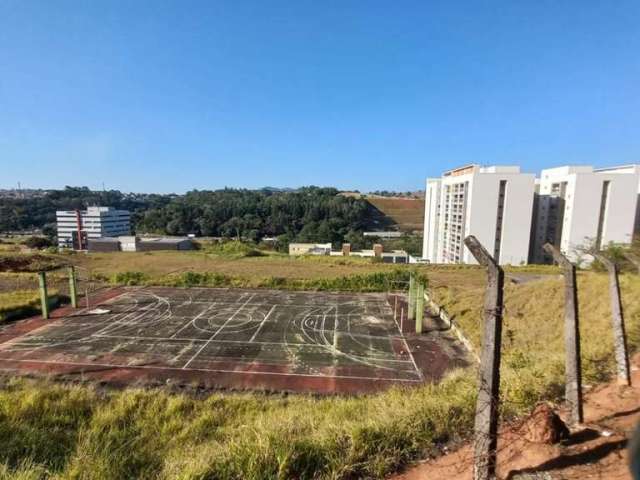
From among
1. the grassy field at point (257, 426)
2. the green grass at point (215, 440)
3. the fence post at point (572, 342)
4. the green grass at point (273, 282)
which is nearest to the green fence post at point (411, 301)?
the grassy field at point (257, 426)

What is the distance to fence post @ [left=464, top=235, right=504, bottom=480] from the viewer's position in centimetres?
286

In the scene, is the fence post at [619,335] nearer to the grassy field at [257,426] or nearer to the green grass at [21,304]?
the grassy field at [257,426]

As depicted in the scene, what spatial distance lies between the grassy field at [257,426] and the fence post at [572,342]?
0.70 metres

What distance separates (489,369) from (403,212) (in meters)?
101

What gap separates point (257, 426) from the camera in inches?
190

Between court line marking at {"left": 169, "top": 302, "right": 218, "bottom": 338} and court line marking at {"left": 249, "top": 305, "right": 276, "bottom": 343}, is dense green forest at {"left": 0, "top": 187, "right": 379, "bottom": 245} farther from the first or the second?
court line marking at {"left": 249, "top": 305, "right": 276, "bottom": 343}

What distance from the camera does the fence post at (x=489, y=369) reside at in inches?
113

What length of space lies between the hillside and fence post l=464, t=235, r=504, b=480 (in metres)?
88.1

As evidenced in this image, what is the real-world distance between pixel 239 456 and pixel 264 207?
89.5 m

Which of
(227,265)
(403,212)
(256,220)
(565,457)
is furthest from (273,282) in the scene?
(403,212)

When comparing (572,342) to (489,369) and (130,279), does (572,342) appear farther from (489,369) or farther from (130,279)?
(130,279)

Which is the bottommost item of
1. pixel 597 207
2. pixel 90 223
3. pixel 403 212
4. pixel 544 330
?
pixel 90 223

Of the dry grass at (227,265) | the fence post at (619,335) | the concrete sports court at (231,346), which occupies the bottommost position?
the dry grass at (227,265)

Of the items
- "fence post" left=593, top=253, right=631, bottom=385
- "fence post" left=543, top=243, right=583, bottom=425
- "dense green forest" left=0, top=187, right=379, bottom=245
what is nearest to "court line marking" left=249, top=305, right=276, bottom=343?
"fence post" left=543, top=243, right=583, bottom=425
